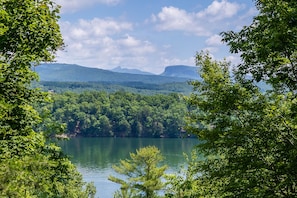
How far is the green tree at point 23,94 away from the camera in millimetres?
7047

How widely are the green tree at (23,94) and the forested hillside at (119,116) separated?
106 m

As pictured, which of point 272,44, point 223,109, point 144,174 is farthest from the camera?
point 144,174

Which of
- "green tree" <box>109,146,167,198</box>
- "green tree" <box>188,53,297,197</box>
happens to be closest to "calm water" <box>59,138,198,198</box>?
"green tree" <box>109,146,167,198</box>

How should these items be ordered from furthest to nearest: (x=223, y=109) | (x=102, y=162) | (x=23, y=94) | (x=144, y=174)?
(x=102, y=162), (x=144, y=174), (x=23, y=94), (x=223, y=109)

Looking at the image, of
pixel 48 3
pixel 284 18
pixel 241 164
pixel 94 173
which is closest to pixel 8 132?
pixel 48 3

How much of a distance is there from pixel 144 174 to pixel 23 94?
61.0ft

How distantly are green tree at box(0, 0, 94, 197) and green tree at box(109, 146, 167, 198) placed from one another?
601 inches

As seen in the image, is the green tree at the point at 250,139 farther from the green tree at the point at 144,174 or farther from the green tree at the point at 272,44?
the green tree at the point at 144,174

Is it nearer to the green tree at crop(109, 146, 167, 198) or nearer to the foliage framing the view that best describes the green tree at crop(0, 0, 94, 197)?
the foliage framing the view

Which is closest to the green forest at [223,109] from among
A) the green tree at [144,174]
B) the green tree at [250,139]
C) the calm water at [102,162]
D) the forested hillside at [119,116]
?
the green tree at [250,139]

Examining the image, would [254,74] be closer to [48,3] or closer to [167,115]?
[48,3]

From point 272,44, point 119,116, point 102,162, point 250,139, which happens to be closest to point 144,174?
point 250,139

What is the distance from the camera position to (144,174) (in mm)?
25766

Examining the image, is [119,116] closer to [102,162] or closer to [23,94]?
[102,162]
